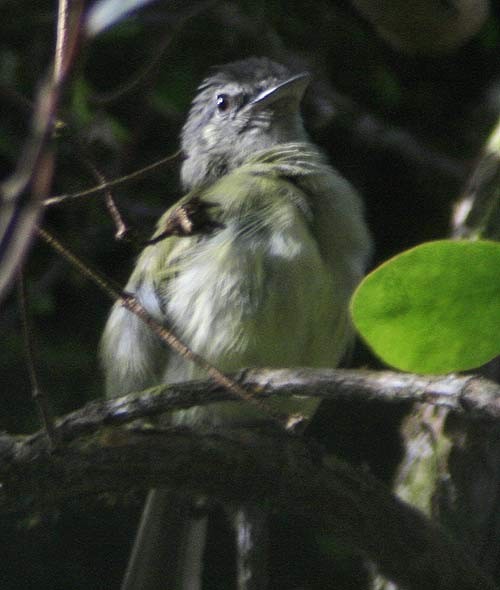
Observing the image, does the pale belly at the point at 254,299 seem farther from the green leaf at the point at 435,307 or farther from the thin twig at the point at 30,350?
the green leaf at the point at 435,307

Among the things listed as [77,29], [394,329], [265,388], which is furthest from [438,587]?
[77,29]

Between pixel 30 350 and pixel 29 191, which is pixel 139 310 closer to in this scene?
pixel 30 350

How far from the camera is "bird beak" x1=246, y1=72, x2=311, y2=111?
375cm

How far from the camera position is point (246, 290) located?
2922mm

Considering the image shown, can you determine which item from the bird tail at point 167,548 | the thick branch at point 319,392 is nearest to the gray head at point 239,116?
the bird tail at point 167,548

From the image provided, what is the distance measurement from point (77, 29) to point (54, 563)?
272cm

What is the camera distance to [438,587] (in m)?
2.51

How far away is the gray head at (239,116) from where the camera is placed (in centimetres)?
386

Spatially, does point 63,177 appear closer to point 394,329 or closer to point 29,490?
point 29,490

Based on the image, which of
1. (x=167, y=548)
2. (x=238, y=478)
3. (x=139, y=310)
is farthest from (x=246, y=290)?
(x=139, y=310)

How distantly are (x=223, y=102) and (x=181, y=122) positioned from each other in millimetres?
414

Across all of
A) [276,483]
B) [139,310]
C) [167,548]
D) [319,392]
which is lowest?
[167,548]

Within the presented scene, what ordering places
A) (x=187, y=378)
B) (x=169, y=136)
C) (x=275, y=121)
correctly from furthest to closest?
(x=169, y=136) < (x=275, y=121) < (x=187, y=378)

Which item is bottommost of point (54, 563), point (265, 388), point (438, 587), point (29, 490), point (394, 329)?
point (54, 563)
